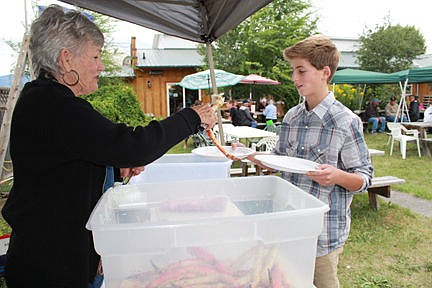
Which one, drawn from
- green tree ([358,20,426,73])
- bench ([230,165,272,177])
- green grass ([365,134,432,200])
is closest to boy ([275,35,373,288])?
bench ([230,165,272,177])

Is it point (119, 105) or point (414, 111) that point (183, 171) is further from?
point (414, 111)

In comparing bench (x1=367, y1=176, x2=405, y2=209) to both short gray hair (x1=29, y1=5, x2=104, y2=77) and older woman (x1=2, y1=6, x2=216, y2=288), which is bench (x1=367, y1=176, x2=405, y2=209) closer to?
older woman (x1=2, y1=6, x2=216, y2=288)

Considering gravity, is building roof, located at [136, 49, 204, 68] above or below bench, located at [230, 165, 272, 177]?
above

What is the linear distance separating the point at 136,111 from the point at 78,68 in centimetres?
646

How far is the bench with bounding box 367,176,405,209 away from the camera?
15.8 feet

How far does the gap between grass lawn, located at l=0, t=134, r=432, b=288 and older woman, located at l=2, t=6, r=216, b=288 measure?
6.79 feet

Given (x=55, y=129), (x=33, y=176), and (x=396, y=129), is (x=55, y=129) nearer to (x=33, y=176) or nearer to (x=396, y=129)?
(x=33, y=176)

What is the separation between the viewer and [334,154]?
162 centimetres

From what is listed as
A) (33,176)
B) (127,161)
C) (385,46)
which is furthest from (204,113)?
(385,46)

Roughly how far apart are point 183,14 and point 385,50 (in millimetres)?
19294

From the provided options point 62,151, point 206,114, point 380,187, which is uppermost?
point 206,114

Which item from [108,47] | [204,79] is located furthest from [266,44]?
[108,47]

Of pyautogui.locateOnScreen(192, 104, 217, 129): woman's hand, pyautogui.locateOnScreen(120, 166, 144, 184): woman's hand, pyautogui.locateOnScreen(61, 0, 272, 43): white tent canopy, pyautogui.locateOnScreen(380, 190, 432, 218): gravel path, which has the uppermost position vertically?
pyautogui.locateOnScreen(61, 0, 272, 43): white tent canopy

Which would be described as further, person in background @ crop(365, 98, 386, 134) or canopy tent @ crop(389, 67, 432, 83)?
person in background @ crop(365, 98, 386, 134)
